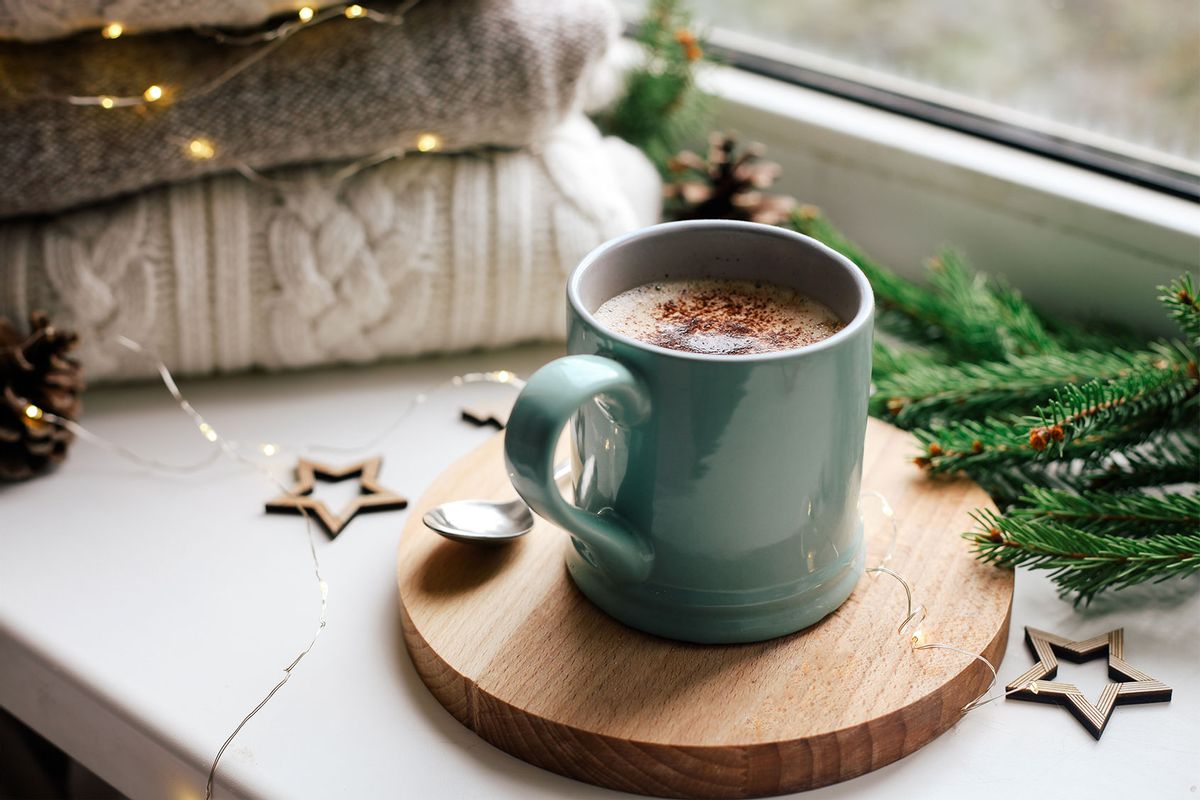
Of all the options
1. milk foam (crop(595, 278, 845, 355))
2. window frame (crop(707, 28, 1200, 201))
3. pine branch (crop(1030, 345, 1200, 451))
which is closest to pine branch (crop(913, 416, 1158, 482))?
pine branch (crop(1030, 345, 1200, 451))

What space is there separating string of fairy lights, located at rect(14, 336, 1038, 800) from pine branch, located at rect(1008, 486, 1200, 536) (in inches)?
3.0

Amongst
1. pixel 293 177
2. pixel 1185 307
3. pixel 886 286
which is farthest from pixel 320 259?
pixel 1185 307

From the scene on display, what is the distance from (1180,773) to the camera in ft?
1.56

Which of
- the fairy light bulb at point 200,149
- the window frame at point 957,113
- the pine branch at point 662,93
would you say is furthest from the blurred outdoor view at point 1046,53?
the fairy light bulb at point 200,149

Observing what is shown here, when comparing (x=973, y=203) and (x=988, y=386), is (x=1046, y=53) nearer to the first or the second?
(x=973, y=203)

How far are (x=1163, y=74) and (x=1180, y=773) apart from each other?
1.70 ft

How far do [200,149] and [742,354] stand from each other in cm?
37

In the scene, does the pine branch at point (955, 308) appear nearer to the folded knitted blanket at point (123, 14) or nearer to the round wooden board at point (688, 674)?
the round wooden board at point (688, 674)

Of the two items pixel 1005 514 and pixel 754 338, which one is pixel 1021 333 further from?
pixel 754 338

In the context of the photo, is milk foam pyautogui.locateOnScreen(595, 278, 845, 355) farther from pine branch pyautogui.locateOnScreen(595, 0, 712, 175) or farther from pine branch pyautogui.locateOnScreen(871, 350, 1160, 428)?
pine branch pyautogui.locateOnScreen(595, 0, 712, 175)

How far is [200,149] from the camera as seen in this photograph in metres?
0.66

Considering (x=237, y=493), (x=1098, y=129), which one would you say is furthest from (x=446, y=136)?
(x=1098, y=129)

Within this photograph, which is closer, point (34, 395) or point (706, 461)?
point (706, 461)

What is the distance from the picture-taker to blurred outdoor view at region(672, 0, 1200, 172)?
779 mm
